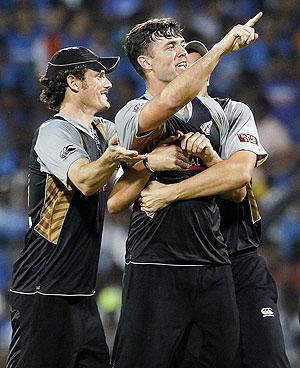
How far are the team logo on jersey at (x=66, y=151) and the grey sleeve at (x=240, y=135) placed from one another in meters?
0.78

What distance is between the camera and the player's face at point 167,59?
4.66m

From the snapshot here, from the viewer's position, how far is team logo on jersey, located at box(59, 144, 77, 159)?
463 cm

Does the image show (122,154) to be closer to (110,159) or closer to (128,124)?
(110,159)

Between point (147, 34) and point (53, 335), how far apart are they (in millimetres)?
1656

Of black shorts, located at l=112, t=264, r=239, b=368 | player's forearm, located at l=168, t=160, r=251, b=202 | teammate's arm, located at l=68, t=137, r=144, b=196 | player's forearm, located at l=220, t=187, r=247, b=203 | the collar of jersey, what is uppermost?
the collar of jersey

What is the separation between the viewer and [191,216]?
445 cm

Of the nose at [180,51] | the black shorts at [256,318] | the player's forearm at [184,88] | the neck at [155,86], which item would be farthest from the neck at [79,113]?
the black shorts at [256,318]

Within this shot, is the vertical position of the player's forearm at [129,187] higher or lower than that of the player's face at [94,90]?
lower

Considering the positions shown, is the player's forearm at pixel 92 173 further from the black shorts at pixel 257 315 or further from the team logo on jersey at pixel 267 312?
the team logo on jersey at pixel 267 312

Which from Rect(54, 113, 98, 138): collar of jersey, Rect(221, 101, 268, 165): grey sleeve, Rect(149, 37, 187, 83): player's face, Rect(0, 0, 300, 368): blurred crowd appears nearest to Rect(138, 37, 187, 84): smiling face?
Rect(149, 37, 187, 83): player's face

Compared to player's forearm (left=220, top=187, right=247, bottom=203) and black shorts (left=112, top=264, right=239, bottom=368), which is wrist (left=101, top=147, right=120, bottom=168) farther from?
player's forearm (left=220, top=187, right=247, bottom=203)

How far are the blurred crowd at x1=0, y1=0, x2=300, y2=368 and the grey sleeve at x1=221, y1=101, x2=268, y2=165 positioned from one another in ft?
11.2

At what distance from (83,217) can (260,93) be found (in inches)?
203

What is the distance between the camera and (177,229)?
174 inches
